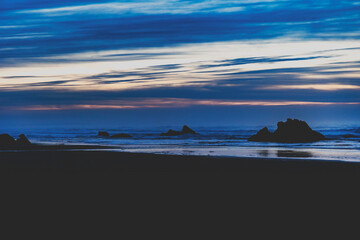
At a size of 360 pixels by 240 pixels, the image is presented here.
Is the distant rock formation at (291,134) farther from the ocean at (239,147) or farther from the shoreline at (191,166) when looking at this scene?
the shoreline at (191,166)

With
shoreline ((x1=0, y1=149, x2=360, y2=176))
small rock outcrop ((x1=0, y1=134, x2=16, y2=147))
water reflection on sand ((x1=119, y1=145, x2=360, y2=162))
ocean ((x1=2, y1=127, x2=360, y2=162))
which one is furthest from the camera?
small rock outcrop ((x1=0, y1=134, x2=16, y2=147))

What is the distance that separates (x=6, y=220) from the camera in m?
6.41

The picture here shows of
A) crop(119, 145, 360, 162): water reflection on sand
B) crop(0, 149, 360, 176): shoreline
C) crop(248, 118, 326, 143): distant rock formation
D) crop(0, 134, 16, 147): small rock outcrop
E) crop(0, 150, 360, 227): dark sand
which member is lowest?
crop(0, 150, 360, 227): dark sand

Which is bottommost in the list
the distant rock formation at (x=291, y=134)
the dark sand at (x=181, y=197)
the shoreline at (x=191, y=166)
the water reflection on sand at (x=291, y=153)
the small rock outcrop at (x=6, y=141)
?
the dark sand at (x=181, y=197)

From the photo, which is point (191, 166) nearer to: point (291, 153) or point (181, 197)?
point (181, 197)

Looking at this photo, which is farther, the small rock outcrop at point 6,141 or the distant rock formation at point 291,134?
the distant rock formation at point 291,134

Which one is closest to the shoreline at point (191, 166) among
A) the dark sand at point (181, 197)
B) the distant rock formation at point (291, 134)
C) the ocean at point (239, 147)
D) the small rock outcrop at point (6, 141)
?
the dark sand at point (181, 197)

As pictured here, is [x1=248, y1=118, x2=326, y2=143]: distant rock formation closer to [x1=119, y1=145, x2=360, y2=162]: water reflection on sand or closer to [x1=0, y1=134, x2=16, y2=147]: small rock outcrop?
[x1=119, y1=145, x2=360, y2=162]: water reflection on sand

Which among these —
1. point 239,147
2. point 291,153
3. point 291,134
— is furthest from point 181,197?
point 291,134

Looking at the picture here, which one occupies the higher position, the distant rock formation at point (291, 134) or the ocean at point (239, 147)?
the distant rock formation at point (291, 134)

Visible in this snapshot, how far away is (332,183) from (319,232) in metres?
4.73

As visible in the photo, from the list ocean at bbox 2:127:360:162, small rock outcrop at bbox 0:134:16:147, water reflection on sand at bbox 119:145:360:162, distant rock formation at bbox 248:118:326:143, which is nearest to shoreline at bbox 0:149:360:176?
water reflection on sand at bbox 119:145:360:162

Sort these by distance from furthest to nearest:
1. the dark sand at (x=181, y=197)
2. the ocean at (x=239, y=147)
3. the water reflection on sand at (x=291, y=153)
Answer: the ocean at (x=239, y=147), the water reflection on sand at (x=291, y=153), the dark sand at (x=181, y=197)

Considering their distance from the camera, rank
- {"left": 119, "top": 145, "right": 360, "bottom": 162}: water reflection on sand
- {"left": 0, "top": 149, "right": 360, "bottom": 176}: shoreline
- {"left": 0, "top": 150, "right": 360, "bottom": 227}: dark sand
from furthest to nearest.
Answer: {"left": 119, "top": 145, "right": 360, "bottom": 162}: water reflection on sand < {"left": 0, "top": 149, "right": 360, "bottom": 176}: shoreline < {"left": 0, "top": 150, "right": 360, "bottom": 227}: dark sand
